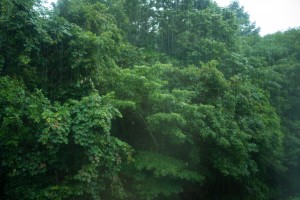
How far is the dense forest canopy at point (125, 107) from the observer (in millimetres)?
7668

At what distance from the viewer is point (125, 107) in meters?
8.96

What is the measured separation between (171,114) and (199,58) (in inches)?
199

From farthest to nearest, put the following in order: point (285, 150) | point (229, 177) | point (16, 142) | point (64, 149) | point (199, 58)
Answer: point (285, 150)
point (199, 58)
point (229, 177)
point (64, 149)
point (16, 142)

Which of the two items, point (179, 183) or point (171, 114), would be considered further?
point (179, 183)

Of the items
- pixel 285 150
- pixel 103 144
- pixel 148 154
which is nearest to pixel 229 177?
pixel 148 154

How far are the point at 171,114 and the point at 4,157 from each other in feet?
13.7

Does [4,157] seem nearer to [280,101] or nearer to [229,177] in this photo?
[229,177]

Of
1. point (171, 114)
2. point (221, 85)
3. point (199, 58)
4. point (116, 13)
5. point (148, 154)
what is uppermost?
point (116, 13)

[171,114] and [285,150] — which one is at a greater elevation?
[171,114]

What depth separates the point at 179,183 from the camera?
10156 millimetres

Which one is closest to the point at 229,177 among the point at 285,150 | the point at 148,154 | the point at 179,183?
the point at 179,183

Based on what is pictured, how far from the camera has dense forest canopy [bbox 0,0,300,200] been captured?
7.67 meters

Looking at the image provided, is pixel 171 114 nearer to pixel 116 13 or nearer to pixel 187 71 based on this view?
pixel 187 71

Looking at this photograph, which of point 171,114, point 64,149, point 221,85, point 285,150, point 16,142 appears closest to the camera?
point 16,142
